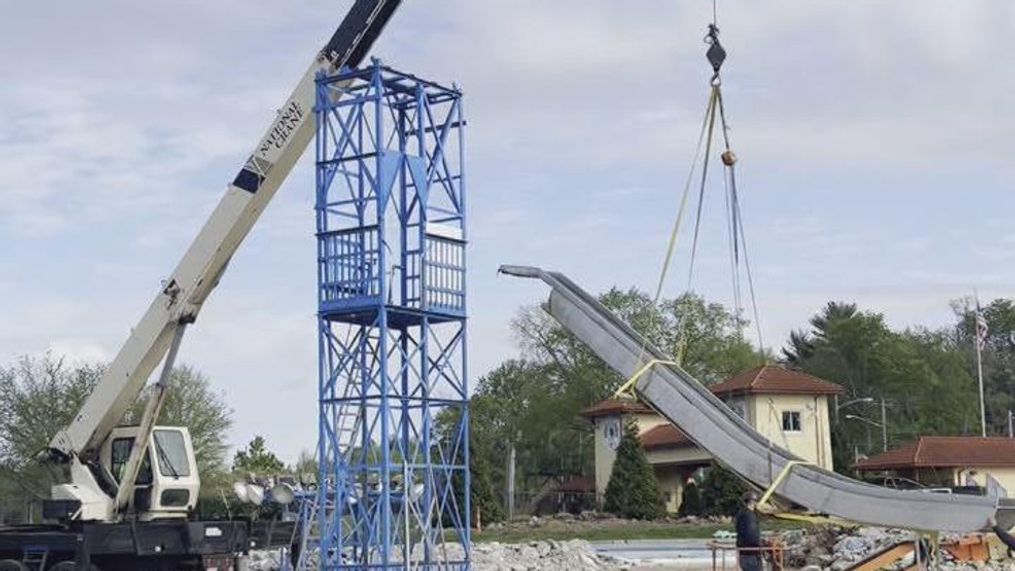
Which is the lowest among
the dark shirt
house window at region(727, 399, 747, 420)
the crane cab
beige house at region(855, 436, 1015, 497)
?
the dark shirt

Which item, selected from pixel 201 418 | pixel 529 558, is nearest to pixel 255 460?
pixel 201 418

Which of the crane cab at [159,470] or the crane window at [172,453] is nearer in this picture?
the crane cab at [159,470]

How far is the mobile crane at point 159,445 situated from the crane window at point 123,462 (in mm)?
24

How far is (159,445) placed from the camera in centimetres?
2884

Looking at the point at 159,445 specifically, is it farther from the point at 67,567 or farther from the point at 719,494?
the point at 719,494

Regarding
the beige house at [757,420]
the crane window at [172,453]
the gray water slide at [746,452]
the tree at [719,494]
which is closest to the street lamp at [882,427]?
the beige house at [757,420]

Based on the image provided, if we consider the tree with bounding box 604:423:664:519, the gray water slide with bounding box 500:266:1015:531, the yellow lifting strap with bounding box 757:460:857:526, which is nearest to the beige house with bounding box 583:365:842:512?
the tree with bounding box 604:423:664:519

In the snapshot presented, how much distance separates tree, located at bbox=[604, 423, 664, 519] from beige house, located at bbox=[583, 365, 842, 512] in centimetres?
224

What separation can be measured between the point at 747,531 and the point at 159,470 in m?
12.4

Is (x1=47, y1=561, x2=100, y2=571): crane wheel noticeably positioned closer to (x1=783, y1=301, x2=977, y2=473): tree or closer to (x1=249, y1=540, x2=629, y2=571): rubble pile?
(x1=249, y1=540, x2=629, y2=571): rubble pile

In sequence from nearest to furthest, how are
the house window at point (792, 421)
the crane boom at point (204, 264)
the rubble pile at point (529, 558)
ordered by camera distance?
the crane boom at point (204, 264), the rubble pile at point (529, 558), the house window at point (792, 421)

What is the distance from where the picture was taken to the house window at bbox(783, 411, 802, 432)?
65800 millimetres

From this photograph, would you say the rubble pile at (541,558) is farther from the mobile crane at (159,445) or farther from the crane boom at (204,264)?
the crane boom at (204,264)

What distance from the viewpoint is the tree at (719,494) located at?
55.8m
